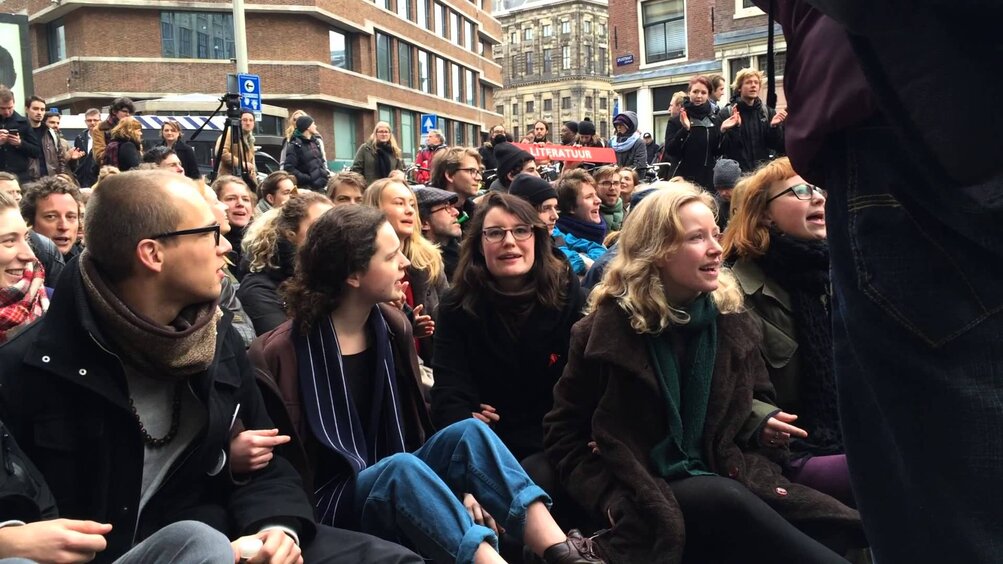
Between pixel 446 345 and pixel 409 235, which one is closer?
pixel 446 345

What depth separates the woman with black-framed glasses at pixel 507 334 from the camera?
12.7ft

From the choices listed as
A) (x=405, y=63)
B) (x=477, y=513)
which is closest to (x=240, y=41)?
(x=477, y=513)

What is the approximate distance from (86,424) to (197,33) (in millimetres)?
36409

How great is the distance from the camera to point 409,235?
532 centimetres

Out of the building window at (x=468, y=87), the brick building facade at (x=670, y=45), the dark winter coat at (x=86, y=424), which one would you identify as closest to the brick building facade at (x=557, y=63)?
the building window at (x=468, y=87)

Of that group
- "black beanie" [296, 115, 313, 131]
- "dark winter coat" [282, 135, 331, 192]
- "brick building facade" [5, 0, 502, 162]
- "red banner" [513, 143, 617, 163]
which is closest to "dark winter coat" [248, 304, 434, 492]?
"red banner" [513, 143, 617, 163]

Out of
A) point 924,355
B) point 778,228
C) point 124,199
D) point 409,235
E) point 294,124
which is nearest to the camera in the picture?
point 924,355

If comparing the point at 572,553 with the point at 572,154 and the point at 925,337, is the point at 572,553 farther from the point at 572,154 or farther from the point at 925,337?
the point at 572,154

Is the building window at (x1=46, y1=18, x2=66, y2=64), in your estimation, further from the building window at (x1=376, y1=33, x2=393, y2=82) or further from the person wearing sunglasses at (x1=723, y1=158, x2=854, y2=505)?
the person wearing sunglasses at (x1=723, y1=158, x2=854, y2=505)

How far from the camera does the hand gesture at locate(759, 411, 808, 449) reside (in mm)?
3219

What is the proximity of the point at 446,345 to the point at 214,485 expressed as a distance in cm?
147

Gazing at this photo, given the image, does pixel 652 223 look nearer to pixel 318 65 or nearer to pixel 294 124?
pixel 294 124

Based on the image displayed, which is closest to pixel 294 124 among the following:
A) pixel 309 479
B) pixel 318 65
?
pixel 309 479

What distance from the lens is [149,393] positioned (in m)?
2.46
